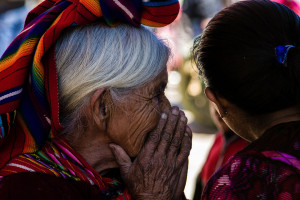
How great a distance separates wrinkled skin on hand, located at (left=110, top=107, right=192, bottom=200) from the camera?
2.29m

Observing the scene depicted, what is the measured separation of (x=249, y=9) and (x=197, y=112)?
7.54 metres

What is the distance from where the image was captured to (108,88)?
86.2 inches

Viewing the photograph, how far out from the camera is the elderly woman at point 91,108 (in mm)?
2068

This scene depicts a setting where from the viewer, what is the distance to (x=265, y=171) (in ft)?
5.95

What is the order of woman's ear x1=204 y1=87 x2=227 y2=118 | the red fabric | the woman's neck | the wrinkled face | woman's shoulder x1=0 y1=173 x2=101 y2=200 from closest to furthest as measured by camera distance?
1. woman's shoulder x1=0 y1=173 x2=101 y2=200
2. the woman's neck
3. woman's ear x1=204 y1=87 x2=227 y2=118
4. the wrinkled face
5. the red fabric

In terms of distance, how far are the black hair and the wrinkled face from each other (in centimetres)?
39

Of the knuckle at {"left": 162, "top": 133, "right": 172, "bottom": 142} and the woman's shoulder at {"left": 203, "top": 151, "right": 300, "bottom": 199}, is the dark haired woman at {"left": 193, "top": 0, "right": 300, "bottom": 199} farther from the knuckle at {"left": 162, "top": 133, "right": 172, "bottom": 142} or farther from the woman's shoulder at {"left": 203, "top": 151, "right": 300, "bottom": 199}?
the knuckle at {"left": 162, "top": 133, "right": 172, "bottom": 142}

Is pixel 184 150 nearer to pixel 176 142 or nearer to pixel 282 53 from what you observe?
pixel 176 142

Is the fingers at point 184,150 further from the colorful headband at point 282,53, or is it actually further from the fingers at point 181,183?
the colorful headband at point 282,53

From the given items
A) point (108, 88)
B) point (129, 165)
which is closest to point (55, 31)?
point (108, 88)

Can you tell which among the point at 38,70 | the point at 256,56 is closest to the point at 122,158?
the point at 38,70

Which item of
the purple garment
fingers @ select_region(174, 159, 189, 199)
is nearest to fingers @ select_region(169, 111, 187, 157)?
fingers @ select_region(174, 159, 189, 199)

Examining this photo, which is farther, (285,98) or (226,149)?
(226,149)

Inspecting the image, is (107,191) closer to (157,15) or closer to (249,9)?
(157,15)
